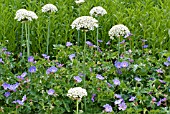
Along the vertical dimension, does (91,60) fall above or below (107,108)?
above

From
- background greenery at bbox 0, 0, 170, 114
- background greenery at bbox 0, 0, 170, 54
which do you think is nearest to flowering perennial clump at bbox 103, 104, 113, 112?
background greenery at bbox 0, 0, 170, 114

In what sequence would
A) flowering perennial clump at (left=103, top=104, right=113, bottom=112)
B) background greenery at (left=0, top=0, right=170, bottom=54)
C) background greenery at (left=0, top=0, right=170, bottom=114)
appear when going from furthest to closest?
1. background greenery at (left=0, top=0, right=170, bottom=54)
2. background greenery at (left=0, top=0, right=170, bottom=114)
3. flowering perennial clump at (left=103, top=104, right=113, bottom=112)

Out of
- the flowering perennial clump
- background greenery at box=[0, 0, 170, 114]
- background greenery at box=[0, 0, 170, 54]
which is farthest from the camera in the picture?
background greenery at box=[0, 0, 170, 54]

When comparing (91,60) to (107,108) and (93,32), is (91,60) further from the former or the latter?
(107,108)

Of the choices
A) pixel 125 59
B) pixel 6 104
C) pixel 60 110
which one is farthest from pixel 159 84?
pixel 6 104

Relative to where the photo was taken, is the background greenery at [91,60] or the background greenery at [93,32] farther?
the background greenery at [93,32]

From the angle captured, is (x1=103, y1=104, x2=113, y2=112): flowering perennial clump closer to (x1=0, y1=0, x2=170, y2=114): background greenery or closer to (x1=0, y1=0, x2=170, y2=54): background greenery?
(x1=0, y1=0, x2=170, y2=114): background greenery

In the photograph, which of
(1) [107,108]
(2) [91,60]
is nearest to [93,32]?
(2) [91,60]

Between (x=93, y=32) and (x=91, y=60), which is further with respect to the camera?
(x=93, y=32)

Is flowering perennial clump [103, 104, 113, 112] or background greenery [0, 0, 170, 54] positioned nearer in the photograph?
flowering perennial clump [103, 104, 113, 112]

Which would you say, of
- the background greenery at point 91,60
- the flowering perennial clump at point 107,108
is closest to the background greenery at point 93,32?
the background greenery at point 91,60

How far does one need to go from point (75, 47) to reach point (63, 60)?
0.14 m

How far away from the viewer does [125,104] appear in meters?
2.75

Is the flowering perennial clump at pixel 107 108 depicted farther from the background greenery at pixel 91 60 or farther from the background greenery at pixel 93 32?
the background greenery at pixel 93 32
